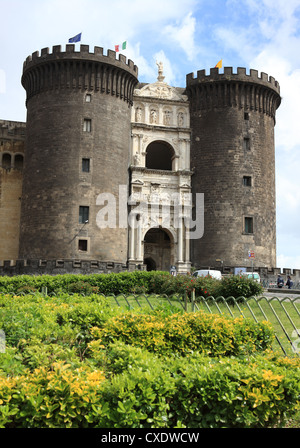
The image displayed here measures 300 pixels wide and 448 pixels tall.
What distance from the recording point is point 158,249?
39062mm

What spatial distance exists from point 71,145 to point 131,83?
749 cm

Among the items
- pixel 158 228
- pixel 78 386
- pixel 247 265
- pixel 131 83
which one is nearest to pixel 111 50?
pixel 131 83

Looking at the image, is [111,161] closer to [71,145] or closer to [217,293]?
[71,145]

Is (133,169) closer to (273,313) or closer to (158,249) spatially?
(158,249)

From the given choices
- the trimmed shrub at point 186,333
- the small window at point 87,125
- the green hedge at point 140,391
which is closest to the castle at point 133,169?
the small window at point 87,125

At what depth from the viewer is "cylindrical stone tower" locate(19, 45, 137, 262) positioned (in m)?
32.8

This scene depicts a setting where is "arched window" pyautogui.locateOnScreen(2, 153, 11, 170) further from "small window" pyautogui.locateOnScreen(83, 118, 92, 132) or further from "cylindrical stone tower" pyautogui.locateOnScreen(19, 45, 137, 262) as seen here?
"small window" pyautogui.locateOnScreen(83, 118, 92, 132)

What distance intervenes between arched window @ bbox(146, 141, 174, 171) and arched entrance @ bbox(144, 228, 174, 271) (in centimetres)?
717

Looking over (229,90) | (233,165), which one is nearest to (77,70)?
(229,90)

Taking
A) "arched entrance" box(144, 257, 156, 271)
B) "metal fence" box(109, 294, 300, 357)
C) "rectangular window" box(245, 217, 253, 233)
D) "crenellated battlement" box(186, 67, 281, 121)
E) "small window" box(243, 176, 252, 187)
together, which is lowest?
"metal fence" box(109, 294, 300, 357)

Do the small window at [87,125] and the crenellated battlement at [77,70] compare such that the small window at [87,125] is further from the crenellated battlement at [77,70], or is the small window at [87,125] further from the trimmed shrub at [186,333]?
the trimmed shrub at [186,333]

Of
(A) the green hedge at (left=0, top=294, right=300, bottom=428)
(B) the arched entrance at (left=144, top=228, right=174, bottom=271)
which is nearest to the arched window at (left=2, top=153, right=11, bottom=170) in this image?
(B) the arched entrance at (left=144, top=228, right=174, bottom=271)

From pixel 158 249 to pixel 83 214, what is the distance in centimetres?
844

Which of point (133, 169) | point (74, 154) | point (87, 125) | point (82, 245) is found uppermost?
point (87, 125)
